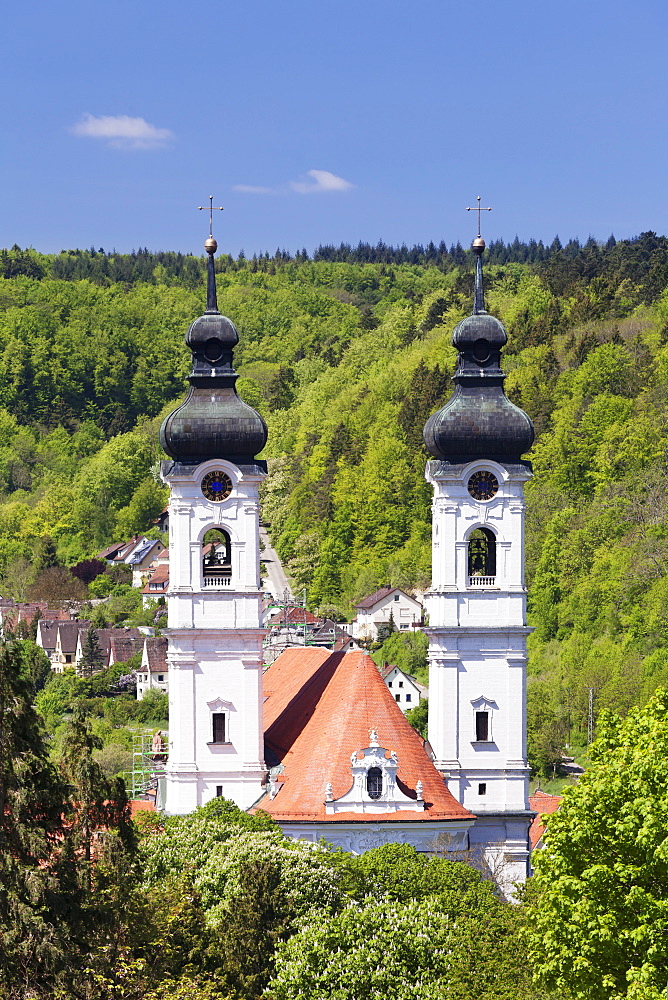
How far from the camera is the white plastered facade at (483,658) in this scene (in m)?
50.7

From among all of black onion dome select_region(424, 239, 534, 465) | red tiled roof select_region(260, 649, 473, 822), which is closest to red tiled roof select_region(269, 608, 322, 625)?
red tiled roof select_region(260, 649, 473, 822)

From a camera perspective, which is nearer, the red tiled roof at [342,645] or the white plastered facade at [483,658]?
the white plastered facade at [483,658]

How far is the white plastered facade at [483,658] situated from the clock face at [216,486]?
15.8 feet

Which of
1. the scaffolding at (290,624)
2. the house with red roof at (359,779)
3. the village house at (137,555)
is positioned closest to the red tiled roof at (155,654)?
the scaffolding at (290,624)

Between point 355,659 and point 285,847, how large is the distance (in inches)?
327

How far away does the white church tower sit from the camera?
166 ft

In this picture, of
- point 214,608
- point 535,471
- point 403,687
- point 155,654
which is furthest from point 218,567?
point 155,654

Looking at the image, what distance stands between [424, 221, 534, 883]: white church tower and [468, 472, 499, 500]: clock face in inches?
0.9

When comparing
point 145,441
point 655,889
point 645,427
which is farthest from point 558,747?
point 145,441

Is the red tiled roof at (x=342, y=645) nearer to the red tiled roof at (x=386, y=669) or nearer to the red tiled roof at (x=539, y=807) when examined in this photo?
the red tiled roof at (x=386, y=669)

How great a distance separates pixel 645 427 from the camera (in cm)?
10088

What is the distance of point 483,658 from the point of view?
168 ft

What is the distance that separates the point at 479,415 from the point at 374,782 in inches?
361

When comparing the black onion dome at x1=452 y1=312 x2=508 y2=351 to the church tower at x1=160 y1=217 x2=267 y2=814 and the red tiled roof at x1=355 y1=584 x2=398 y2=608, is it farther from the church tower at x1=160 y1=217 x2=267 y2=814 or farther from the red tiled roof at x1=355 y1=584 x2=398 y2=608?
the red tiled roof at x1=355 y1=584 x2=398 y2=608
